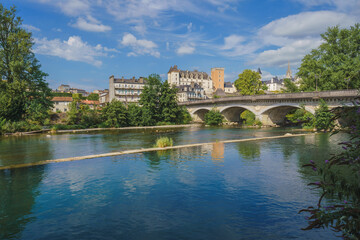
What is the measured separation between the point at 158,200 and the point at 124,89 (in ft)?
348

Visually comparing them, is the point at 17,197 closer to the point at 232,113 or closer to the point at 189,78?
the point at 232,113

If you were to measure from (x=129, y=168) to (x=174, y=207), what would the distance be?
750cm

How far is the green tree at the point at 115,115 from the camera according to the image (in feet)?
199

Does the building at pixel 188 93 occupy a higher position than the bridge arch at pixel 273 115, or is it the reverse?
the building at pixel 188 93

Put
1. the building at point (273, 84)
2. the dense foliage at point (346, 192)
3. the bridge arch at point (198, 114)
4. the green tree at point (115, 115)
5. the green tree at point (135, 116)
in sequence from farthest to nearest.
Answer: the building at point (273, 84) < the bridge arch at point (198, 114) < the green tree at point (135, 116) < the green tree at point (115, 115) < the dense foliage at point (346, 192)

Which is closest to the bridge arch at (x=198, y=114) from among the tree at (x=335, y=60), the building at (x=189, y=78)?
the tree at (x=335, y=60)

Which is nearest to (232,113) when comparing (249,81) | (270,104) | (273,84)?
(249,81)

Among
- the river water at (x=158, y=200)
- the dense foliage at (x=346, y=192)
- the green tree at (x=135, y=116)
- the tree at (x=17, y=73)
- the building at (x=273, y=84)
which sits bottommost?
the river water at (x=158, y=200)

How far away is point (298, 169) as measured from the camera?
1652 cm

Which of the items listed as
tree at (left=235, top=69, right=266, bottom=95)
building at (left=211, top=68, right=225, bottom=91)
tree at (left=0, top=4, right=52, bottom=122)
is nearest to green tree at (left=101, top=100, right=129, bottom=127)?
tree at (left=0, top=4, right=52, bottom=122)

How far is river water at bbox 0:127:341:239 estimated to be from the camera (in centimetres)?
879

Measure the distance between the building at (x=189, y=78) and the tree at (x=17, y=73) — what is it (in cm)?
10753

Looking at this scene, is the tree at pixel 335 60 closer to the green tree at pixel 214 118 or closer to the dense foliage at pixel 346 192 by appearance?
the green tree at pixel 214 118

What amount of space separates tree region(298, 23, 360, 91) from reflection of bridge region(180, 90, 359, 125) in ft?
17.4
